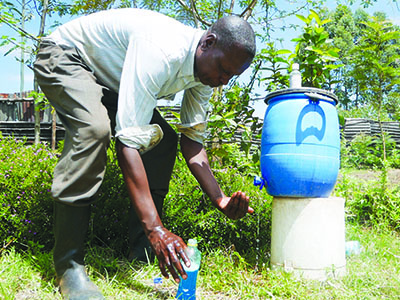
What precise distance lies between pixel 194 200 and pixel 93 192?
1.04 meters

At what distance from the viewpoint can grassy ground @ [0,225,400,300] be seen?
6.29 feet

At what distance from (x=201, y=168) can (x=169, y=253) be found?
2.67 ft

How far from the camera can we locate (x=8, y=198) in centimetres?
242

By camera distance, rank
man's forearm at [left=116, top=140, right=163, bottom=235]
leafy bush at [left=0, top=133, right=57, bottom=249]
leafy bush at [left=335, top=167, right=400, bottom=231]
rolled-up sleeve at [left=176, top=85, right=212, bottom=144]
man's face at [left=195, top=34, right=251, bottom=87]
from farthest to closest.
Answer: leafy bush at [left=335, top=167, right=400, bottom=231], leafy bush at [left=0, top=133, right=57, bottom=249], rolled-up sleeve at [left=176, top=85, right=212, bottom=144], man's face at [left=195, top=34, right=251, bottom=87], man's forearm at [left=116, top=140, right=163, bottom=235]

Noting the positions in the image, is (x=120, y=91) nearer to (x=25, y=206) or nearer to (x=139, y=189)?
(x=139, y=189)

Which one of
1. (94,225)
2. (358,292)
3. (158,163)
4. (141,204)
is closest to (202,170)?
(158,163)

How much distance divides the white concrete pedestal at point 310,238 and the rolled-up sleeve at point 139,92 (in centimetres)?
98

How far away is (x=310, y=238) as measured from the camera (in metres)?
2.17

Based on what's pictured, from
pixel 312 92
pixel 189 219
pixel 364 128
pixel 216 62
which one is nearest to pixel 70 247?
pixel 189 219

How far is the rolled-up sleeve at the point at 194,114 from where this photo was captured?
7.50 feet

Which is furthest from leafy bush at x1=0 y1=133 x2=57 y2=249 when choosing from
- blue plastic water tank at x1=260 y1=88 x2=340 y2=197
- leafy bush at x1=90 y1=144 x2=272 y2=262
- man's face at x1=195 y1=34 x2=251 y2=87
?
blue plastic water tank at x1=260 y1=88 x2=340 y2=197

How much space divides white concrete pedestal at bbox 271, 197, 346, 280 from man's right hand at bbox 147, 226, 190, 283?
0.87 meters

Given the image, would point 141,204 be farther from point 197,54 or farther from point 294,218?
point 294,218

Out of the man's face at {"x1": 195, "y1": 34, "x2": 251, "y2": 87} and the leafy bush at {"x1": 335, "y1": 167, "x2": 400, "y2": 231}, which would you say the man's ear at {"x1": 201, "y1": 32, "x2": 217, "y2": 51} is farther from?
the leafy bush at {"x1": 335, "y1": 167, "x2": 400, "y2": 231}
